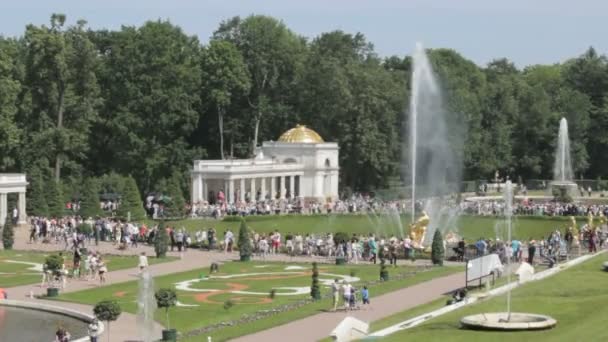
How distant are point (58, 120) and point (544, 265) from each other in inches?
2252

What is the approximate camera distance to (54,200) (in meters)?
89.6

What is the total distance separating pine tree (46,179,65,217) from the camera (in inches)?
3519

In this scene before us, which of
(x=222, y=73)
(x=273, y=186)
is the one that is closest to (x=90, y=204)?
(x=273, y=186)

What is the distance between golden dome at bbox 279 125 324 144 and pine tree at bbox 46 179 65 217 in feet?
98.3

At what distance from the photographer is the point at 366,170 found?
396ft

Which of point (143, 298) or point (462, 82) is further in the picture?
point (462, 82)

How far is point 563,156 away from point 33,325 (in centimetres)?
8902

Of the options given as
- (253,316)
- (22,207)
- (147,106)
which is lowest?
(253,316)

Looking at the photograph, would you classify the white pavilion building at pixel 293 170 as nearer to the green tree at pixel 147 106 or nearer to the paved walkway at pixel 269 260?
the green tree at pixel 147 106

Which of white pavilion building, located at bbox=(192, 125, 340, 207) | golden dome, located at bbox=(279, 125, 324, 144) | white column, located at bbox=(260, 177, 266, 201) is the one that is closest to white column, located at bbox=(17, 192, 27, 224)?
white pavilion building, located at bbox=(192, 125, 340, 207)

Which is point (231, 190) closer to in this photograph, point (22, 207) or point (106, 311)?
point (22, 207)

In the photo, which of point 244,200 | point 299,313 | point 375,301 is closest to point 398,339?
point 299,313

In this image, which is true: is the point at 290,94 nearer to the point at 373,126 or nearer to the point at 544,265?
the point at 373,126

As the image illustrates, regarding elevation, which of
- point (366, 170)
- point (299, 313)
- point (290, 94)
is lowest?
point (299, 313)
